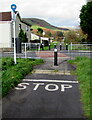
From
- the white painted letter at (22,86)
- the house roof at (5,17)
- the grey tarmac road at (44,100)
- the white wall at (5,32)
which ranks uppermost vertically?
the house roof at (5,17)

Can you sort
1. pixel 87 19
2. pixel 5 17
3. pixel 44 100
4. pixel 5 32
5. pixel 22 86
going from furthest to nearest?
pixel 5 17 < pixel 5 32 < pixel 87 19 < pixel 22 86 < pixel 44 100

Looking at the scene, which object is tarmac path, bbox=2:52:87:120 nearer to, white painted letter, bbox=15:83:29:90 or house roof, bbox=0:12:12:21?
white painted letter, bbox=15:83:29:90

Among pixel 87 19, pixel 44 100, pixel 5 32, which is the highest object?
pixel 87 19

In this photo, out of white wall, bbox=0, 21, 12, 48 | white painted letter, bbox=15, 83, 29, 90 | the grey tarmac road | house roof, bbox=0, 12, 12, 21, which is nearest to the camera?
the grey tarmac road

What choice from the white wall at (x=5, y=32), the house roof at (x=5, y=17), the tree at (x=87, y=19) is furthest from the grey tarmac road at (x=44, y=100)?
the house roof at (x=5, y=17)

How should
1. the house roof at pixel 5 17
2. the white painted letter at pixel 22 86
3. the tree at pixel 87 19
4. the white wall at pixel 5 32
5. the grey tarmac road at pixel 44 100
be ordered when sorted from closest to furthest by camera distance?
the grey tarmac road at pixel 44 100, the white painted letter at pixel 22 86, the tree at pixel 87 19, the white wall at pixel 5 32, the house roof at pixel 5 17

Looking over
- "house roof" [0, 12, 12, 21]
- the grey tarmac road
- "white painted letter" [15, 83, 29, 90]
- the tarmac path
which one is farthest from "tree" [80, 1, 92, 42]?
"white painted letter" [15, 83, 29, 90]

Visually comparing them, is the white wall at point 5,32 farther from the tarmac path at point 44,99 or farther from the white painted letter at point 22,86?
the white painted letter at point 22,86

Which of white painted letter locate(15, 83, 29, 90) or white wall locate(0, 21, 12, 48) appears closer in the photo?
white painted letter locate(15, 83, 29, 90)

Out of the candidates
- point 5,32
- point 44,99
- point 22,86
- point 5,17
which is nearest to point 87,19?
point 5,32

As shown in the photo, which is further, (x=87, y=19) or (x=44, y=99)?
(x=87, y=19)

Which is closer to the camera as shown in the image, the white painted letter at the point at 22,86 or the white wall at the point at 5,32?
the white painted letter at the point at 22,86

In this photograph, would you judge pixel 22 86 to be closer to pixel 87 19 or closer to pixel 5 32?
pixel 87 19

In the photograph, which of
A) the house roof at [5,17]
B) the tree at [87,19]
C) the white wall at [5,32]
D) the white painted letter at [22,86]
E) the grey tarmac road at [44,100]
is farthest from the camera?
the house roof at [5,17]
